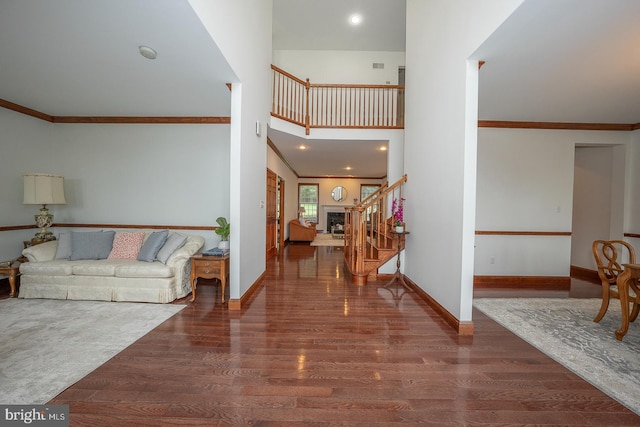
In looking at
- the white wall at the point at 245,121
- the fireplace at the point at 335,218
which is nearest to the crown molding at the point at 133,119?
the white wall at the point at 245,121

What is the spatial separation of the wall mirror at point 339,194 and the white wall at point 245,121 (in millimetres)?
7419

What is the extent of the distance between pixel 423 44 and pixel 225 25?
270cm

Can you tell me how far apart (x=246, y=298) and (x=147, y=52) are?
2964 millimetres

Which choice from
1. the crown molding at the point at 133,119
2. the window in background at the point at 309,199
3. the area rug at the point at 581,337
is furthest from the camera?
the window in background at the point at 309,199

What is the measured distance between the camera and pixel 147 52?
8.39ft

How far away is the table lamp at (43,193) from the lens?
3.72 metres

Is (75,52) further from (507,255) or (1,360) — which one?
(507,255)

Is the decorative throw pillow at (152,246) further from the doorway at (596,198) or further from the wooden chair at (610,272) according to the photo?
the doorway at (596,198)

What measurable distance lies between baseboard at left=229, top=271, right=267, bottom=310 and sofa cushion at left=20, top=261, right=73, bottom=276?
7.27ft

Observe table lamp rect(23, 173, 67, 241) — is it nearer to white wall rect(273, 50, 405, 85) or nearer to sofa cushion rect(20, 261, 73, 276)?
sofa cushion rect(20, 261, 73, 276)

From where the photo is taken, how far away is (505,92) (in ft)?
10.8

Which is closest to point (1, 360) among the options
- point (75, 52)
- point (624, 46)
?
point (75, 52)

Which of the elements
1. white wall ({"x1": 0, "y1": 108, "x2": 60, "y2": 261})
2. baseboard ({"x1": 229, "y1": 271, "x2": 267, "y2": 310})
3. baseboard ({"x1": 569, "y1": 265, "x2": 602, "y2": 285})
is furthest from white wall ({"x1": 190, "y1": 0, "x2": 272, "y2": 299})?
baseboard ({"x1": 569, "y1": 265, "x2": 602, "y2": 285})

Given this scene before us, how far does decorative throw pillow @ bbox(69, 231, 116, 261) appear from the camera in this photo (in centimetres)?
365
